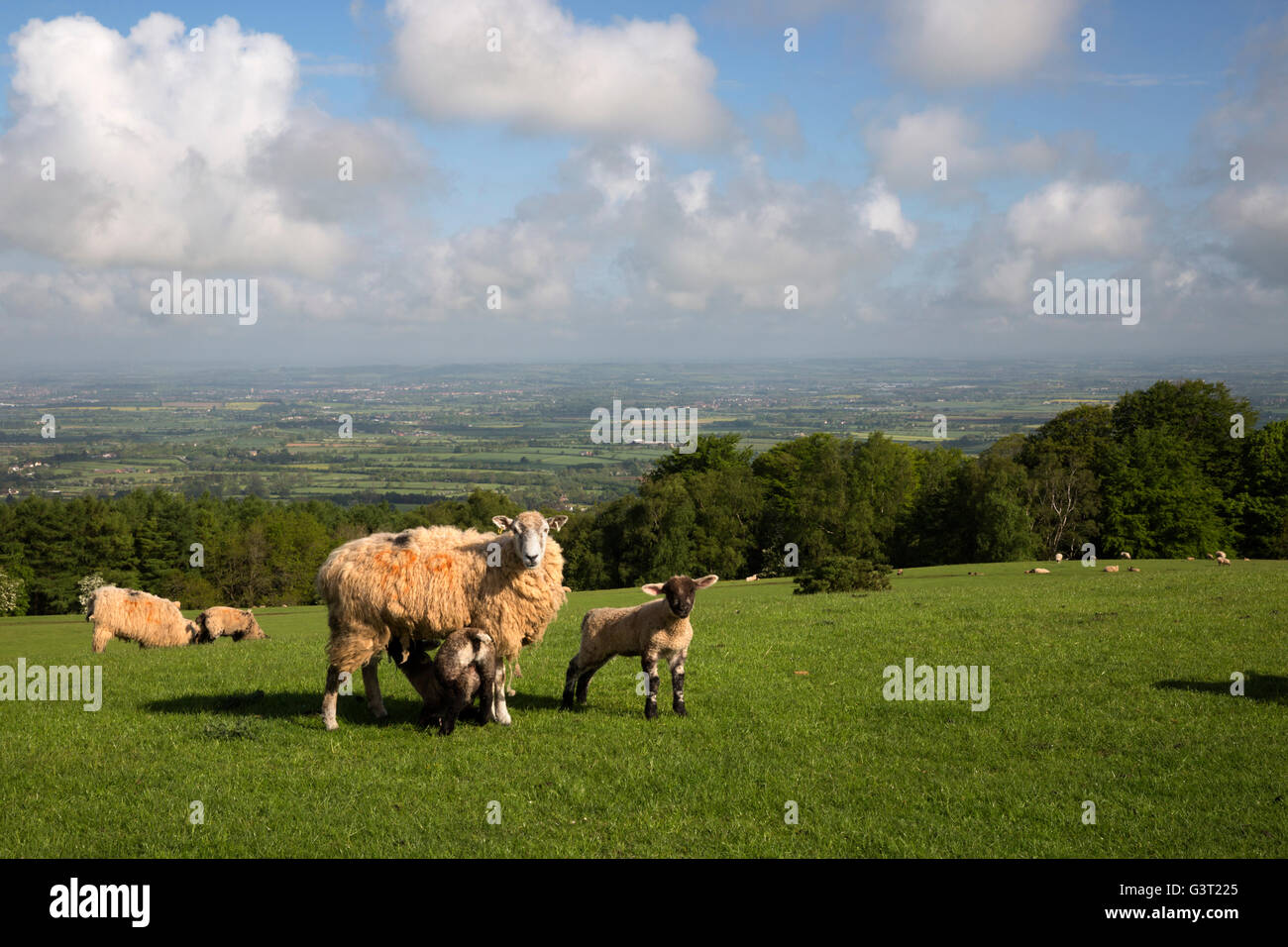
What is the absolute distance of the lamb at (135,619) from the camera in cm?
2205

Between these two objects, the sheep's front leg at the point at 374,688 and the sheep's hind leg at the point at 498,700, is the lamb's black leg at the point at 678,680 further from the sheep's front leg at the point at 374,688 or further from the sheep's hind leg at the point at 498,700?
the sheep's front leg at the point at 374,688

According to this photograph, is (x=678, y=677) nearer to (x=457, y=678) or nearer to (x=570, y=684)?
(x=570, y=684)

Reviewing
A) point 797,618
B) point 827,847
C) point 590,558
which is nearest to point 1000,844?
point 827,847

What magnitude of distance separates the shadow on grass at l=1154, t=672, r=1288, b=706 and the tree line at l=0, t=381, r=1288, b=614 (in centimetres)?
4604

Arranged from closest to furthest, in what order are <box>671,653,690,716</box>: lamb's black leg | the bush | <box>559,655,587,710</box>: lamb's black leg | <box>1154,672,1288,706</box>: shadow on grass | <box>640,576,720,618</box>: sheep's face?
<box>640,576,720,618</box>: sheep's face < <box>671,653,690,716</box>: lamb's black leg < <box>1154,672,1288,706</box>: shadow on grass < <box>559,655,587,710</box>: lamb's black leg < the bush

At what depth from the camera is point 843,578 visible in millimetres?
30156

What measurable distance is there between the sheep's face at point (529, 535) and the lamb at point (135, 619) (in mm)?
15860

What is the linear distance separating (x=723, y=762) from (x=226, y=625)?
19.4 metres

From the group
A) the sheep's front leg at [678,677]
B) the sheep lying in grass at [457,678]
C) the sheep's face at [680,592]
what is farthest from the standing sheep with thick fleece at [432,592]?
the sheep's front leg at [678,677]

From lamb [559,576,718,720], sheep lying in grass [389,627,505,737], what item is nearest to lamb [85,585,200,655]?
sheep lying in grass [389,627,505,737]

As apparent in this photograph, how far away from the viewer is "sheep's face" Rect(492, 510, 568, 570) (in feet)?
36.2

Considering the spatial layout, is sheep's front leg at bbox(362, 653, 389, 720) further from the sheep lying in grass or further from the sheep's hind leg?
the sheep's hind leg
